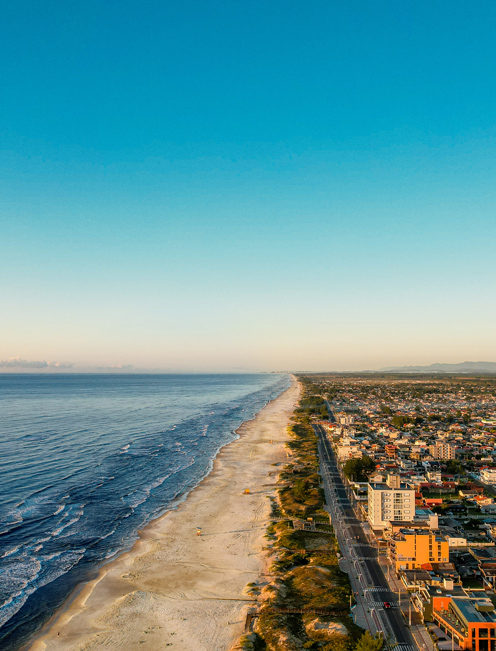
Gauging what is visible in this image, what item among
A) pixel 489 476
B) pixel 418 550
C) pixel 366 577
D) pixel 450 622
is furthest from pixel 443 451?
pixel 450 622

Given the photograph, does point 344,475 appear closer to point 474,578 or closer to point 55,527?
point 474,578

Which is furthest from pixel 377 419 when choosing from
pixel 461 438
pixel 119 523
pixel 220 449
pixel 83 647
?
pixel 83 647

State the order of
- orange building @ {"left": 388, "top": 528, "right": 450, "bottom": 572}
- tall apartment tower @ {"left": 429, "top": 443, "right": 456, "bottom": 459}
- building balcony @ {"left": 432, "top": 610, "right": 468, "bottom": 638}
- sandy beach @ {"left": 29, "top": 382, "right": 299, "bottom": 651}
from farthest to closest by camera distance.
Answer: tall apartment tower @ {"left": 429, "top": 443, "right": 456, "bottom": 459} < orange building @ {"left": 388, "top": 528, "right": 450, "bottom": 572} < sandy beach @ {"left": 29, "top": 382, "right": 299, "bottom": 651} < building balcony @ {"left": 432, "top": 610, "right": 468, "bottom": 638}

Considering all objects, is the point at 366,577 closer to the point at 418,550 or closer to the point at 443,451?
the point at 418,550

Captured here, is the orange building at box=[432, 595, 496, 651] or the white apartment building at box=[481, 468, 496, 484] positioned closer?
the orange building at box=[432, 595, 496, 651]

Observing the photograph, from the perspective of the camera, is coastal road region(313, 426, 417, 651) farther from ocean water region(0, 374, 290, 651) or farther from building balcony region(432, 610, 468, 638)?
ocean water region(0, 374, 290, 651)

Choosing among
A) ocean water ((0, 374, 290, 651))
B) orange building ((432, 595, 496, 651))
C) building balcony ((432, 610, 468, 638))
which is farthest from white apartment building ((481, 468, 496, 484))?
ocean water ((0, 374, 290, 651))

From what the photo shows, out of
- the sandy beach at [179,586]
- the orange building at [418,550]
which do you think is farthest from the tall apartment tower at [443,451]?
the orange building at [418,550]

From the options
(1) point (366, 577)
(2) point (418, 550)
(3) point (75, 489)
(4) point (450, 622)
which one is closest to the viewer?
(4) point (450, 622)
